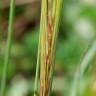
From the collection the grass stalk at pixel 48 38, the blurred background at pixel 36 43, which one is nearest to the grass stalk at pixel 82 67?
the grass stalk at pixel 48 38

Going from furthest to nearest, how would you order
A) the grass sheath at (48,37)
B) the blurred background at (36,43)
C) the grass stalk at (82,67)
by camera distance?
1. the blurred background at (36,43)
2. the grass stalk at (82,67)
3. the grass sheath at (48,37)

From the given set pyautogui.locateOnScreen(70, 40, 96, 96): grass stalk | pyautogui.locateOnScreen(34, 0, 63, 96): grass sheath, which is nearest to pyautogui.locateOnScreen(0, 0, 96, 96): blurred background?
pyautogui.locateOnScreen(70, 40, 96, 96): grass stalk

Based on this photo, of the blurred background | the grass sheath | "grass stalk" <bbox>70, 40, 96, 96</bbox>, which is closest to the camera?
the grass sheath

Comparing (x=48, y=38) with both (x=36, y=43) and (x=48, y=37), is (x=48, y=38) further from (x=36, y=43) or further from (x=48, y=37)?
(x=36, y=43)

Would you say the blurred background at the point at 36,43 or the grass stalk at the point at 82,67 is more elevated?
the blurred background at the point at 36,43

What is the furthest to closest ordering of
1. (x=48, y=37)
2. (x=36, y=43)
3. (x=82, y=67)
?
(x=36, y=43)
(x=82, y=67)
(x=48, y=37)

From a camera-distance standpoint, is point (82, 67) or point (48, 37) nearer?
point (48, 37)

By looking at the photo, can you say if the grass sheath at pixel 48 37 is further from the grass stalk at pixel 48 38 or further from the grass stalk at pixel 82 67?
the grass stalk at pixel 82 67

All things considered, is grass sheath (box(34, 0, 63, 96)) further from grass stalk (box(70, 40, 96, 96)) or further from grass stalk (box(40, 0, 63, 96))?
grass stalk (box(70, 40, 96, 96))

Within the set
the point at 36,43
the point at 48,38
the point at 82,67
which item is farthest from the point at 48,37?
the point at 36,43
